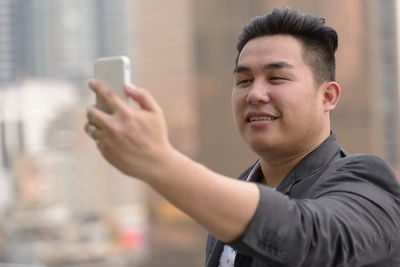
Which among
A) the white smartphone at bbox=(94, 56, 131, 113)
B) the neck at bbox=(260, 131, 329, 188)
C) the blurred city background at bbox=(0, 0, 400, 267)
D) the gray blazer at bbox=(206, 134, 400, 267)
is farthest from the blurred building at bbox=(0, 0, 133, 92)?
the white smartphone at bbox=(94, 56, 131, 113)

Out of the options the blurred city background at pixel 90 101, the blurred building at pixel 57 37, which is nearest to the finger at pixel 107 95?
the blurred city background at pixel 90 101

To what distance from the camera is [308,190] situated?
0.92 m

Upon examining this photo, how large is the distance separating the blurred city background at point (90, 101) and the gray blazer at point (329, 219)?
18.4m

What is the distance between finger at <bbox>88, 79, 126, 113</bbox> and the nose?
370 mm

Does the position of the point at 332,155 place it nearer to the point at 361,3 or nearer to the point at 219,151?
the point at 361,3

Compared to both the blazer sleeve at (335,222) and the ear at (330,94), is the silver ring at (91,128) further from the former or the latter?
the ear at (330,94)

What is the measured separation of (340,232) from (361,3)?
18570 mm

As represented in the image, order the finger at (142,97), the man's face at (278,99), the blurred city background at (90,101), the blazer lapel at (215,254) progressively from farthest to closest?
the blurred city background at (90,101)
the blazer lapel at (215,254)
the man's face at (278,99)
the finger at (142,97)

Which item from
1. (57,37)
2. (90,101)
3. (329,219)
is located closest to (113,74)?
(329,219)

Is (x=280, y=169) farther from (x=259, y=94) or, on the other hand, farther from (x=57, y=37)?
(x=57, y=37)

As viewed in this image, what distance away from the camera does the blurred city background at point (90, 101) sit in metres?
19.0

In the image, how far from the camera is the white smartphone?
0.65m

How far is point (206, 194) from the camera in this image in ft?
2.16

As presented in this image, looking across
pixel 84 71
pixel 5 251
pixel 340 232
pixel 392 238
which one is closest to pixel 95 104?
pixel 340 232
